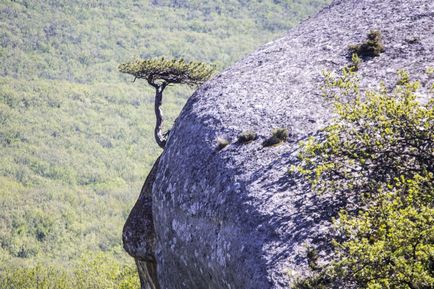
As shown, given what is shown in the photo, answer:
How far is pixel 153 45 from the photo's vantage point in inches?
5955

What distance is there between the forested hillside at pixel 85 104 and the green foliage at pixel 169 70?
83.2 ft

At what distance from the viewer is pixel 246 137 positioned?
1223 centimetres

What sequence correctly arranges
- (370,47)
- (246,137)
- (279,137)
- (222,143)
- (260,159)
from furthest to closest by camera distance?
(370,47)
(222,143)
(246,137)
(279,137)
(260,159)

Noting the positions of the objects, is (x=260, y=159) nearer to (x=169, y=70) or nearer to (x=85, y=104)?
(x=169, y=70)

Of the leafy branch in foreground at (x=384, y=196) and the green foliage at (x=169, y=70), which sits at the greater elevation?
the green foliage at (x=169, y=70)

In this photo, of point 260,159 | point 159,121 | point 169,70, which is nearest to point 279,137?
point 260,159

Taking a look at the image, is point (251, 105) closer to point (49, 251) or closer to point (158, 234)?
point (158, 234)

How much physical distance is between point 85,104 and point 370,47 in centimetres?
11781

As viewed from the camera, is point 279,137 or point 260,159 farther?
point 279,137

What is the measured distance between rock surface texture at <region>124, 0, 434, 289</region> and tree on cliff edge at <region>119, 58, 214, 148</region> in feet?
8.71

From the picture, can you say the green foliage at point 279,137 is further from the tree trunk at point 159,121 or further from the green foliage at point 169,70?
the tree trunk at point 159,121

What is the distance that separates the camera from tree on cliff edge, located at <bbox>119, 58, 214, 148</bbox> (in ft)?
58.1

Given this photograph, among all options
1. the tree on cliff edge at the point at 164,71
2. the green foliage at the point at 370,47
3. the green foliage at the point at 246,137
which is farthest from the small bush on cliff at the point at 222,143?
the tree on cliff edge at the point at 164,71

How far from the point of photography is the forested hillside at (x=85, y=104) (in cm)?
8762
